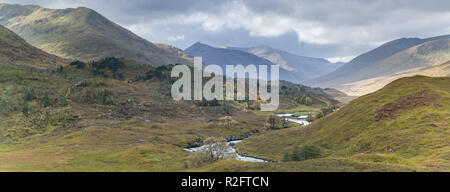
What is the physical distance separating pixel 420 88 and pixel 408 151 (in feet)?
251

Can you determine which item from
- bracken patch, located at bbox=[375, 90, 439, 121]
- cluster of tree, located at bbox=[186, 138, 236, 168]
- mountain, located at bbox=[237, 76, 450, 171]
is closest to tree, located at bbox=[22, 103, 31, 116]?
mountain, located at bbox=[237, 76, 450, 171]

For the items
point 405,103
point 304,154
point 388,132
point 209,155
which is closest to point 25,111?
point 209,155

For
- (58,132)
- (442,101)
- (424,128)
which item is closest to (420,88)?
(442,101)

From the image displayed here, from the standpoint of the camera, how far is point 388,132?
411ft

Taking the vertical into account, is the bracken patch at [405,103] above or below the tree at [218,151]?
above

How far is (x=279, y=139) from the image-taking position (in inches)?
6905

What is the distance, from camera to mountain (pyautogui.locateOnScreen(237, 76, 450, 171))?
97.7m

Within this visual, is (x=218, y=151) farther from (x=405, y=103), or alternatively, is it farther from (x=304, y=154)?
(x=405, y=103)

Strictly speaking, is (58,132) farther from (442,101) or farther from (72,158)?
(442,101)

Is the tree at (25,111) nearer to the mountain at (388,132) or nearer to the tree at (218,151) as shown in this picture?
the mountain at (388,132)

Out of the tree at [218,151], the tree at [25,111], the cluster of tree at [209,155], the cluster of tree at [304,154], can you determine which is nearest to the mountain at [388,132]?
the cluster of tree at [304,154]

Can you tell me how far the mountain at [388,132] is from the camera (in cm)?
9769

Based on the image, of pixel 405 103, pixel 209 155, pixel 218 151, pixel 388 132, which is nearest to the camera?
pixel 209 155

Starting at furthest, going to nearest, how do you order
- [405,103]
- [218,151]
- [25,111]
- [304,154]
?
[25,111] < [405,103] < [304,154] < [218,151]
